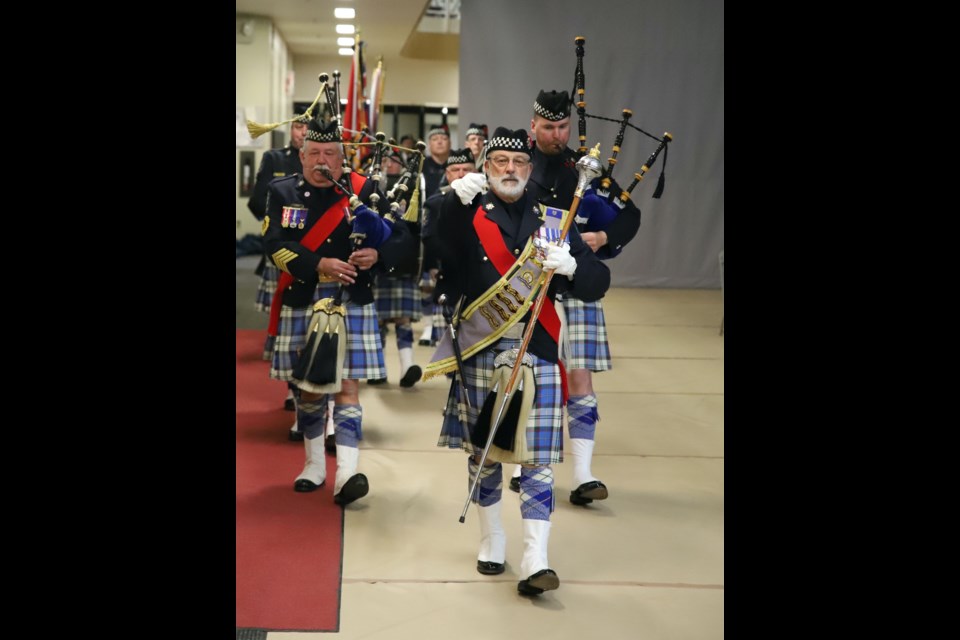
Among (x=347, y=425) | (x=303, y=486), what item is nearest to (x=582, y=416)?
(x=347, y=425)

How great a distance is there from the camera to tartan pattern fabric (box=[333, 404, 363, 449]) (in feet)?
14.4

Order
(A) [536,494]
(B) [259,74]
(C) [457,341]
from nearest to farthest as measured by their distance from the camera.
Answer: (A) [536,494], (C) [457,341], (B) [259,74]

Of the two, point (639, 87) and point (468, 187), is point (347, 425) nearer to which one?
point (468, 187)

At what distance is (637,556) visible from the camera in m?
3.96

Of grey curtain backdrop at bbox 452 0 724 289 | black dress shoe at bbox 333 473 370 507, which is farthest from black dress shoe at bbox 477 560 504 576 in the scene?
grey curtain backdrop at bbox 452 0 724 289

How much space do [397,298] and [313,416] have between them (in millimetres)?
2375

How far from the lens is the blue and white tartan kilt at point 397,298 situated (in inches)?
264

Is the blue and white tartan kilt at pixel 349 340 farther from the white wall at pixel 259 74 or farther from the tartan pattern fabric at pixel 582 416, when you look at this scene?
the white wall at pixel 259 74

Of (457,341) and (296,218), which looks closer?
(457,341)

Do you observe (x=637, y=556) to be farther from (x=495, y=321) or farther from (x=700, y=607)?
(x=495, y=321)

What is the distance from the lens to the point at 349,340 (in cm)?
436

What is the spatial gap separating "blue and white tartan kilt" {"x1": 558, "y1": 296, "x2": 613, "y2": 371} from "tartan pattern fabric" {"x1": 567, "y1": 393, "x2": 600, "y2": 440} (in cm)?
14
